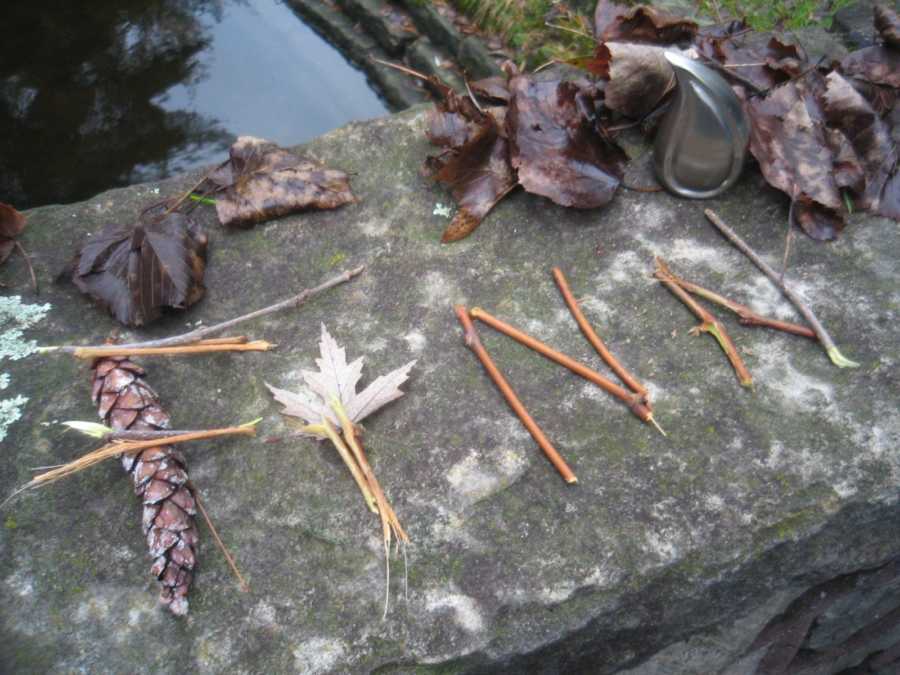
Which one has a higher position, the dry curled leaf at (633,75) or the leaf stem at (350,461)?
the dry curled leaf at (633,75)

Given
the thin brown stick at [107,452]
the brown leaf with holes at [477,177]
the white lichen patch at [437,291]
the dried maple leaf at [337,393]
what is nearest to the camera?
the thin brown stick at [107,452]

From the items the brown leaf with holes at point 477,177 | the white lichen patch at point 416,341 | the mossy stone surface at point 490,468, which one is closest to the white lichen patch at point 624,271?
the mossy stone surface at point 490,468

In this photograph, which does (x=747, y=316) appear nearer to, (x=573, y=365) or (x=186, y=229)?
(x=573, y=365)

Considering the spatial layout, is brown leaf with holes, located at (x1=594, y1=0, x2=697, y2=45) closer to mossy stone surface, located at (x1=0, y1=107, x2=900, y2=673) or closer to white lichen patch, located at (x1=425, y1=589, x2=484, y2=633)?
mossy stone surface, located at (x1=0, y1=107, x2=900, y2=673)

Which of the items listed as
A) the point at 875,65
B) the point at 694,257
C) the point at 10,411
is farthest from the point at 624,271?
the point at 10,411

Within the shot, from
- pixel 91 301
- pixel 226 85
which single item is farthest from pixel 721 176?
pixel 226 85

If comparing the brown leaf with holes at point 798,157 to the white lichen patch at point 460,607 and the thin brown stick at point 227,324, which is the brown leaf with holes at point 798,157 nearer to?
the thin brown stick at point 227,324

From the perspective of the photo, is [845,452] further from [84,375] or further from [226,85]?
[226,85]
